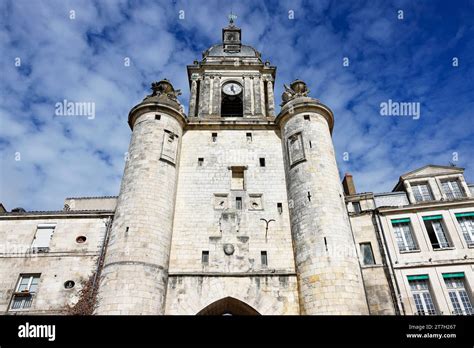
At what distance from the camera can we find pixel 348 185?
660 inches

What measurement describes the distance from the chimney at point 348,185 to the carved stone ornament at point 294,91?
178 inches

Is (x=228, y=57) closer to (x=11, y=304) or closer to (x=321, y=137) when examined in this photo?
(x=321, y=137)

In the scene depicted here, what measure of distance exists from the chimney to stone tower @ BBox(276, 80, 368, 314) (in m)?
2.45

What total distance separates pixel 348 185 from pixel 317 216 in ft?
16.1

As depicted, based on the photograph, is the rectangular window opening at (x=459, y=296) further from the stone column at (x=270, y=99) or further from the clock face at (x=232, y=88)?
the clock face at (x=232, y=88)

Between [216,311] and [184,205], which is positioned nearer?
[216,311]

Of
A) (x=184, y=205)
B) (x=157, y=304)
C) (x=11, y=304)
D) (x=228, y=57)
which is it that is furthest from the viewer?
(x=228, y=57)

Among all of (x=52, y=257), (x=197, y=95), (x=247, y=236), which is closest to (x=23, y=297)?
(x=52, y=257)

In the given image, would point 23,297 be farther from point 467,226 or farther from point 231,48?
point 231,48

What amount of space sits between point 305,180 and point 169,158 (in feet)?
18.5

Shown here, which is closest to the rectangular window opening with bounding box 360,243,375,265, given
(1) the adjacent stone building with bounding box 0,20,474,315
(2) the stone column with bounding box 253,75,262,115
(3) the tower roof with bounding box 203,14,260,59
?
(1) the adjacent stone building with bounding box 0,20,474,315
